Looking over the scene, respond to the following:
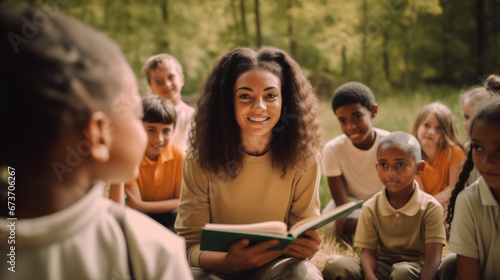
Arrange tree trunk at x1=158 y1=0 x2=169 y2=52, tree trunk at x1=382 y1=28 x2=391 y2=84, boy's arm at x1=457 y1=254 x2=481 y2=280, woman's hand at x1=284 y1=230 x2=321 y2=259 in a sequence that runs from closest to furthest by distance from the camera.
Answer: woman's hand at x1=284 y1=230 x2=321 y2=259
boy's arm at x1=457 y1=254 x2=481 y2=280
tree trunk at x1=158 y1=0 x2=169 y2=52
tree trunk at x1=382 y1=28 x2=391 y2=84

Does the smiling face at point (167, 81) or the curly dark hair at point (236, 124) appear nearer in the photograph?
the curly dark hair at point (236, 124)

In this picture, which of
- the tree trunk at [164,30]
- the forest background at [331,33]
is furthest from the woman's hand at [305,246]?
the tree trunk at [164,30]

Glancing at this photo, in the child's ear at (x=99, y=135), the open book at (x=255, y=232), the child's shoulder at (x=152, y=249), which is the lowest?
the open book at (x=255, y=232)

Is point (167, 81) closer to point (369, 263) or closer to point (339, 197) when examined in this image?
point (339, 197)

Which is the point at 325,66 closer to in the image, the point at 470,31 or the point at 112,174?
the point at 470,31

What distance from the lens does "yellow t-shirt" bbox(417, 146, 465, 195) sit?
10.4 feet

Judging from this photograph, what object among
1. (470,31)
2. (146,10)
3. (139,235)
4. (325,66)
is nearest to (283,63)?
(139,235)

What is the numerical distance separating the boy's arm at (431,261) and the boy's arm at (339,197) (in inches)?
38.0

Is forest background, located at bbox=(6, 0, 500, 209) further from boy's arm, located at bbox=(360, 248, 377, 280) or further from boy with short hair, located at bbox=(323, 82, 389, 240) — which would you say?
boy's arm, located at bbox=(360, 248, 377, 280)

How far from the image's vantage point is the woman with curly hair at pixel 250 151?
2035mm

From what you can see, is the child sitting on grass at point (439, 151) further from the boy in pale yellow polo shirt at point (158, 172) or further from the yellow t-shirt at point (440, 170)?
the boy in pale yellow polo shirt at point (158, 172)

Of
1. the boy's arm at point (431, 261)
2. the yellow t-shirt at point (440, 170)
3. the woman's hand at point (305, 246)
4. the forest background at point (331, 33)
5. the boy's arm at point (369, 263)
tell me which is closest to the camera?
the woman's hand at point (305, 246)

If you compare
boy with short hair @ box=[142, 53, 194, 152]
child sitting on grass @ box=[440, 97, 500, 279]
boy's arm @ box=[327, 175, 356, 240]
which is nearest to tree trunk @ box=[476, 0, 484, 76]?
boy's arm @ box=[327, 175, 356, 240]

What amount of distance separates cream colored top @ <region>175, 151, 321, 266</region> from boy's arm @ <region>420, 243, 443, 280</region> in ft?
2.22
